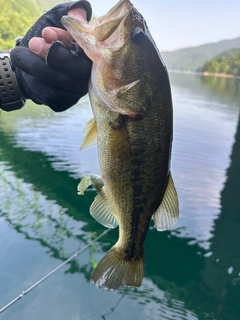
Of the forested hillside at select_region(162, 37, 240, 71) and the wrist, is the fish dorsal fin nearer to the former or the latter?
the wrist

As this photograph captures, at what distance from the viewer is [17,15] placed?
29203mm

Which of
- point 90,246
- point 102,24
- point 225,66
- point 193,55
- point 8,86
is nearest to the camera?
point 102,24

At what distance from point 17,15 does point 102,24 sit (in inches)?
1232

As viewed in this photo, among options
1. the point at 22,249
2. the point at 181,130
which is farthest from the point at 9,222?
the point at 181,130

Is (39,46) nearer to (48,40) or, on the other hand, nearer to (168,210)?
(48,40)

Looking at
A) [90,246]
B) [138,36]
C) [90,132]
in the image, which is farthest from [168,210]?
[90,246]

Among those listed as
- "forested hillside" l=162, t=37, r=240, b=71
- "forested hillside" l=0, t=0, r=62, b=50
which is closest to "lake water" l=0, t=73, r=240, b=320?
"forested hillside" l=0, t=0, r=62, b=50

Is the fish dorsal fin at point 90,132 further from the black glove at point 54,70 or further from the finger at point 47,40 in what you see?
the finger at point 47,40

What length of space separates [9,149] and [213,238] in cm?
580

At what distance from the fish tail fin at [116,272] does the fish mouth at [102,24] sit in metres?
1.15

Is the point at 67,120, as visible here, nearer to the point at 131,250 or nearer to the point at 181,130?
the point at 181,130

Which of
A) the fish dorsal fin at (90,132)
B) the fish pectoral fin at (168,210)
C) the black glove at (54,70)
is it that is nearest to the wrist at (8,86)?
the black glove at (54,70)

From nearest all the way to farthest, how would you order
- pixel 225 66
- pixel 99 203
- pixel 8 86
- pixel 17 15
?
pixel 99 203 < pixel 8 86 < pixel 17 15 < pixel 225 66

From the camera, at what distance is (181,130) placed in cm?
1372
